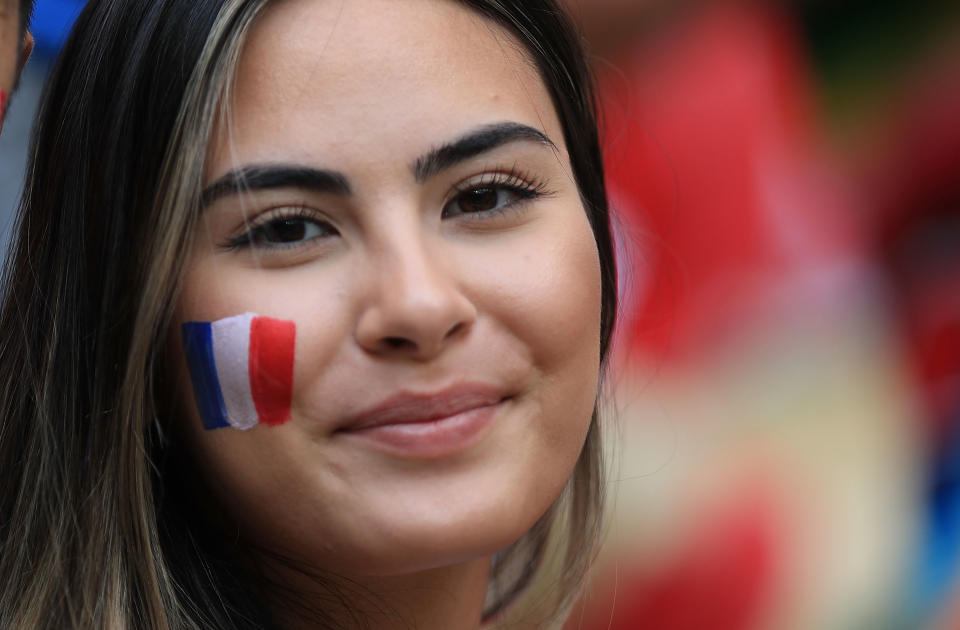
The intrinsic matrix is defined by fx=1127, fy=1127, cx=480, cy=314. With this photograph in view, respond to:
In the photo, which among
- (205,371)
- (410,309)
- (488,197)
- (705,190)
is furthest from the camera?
(705,190)

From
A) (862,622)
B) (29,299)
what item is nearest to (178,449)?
(29,299)

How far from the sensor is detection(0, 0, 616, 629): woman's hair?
1.52m

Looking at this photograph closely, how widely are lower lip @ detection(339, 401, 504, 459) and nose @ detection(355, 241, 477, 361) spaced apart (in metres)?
0.09

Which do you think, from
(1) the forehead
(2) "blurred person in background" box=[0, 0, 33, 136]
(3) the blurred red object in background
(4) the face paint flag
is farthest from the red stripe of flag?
(3) the blurred red object in background

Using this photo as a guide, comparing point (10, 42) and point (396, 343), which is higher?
point (10, 42)

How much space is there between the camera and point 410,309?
4.70 ft

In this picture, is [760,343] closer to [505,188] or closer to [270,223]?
[505,188]

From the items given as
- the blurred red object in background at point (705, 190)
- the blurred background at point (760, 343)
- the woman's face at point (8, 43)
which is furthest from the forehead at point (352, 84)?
the blurred red object in background at point (705, 190)

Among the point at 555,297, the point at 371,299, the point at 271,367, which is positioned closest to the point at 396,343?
the point at 371,299

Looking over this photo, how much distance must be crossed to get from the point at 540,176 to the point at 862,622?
2.23 metres

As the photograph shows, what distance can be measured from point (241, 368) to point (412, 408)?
236mm

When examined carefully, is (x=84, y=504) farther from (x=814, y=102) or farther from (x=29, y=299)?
(x=814, y=102)

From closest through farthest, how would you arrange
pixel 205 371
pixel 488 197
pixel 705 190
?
pixel 205 371
pixel 488 197
pixel 705 190

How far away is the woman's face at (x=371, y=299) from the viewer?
148 cm
